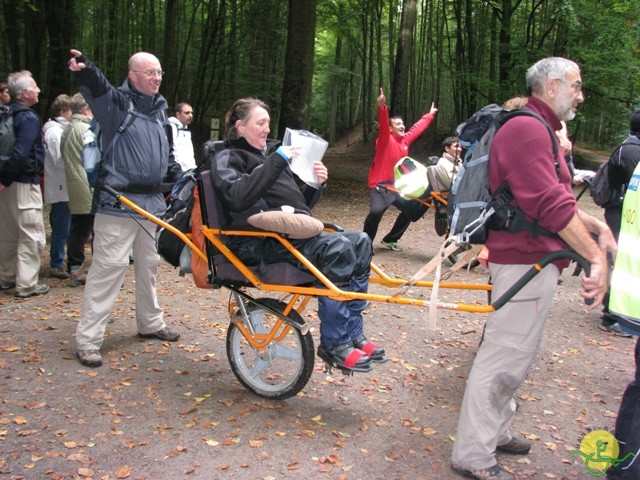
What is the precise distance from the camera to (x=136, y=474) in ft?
10.5

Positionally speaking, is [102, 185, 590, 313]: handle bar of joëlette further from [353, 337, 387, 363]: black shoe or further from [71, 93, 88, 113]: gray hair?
[71, 93, 88, 113]: gray hair

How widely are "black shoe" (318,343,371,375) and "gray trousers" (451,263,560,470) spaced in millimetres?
679

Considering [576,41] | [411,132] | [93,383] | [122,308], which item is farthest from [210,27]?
[93,383]

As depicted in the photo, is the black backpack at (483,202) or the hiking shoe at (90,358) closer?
the black backpack at (483,202)

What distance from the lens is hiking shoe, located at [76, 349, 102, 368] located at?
4.61 m

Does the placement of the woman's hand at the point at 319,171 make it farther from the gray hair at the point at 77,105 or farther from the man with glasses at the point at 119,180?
the gray hair at the point at 77,105

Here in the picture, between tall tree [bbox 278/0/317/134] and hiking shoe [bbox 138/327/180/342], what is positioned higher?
tall tree [bbox 278/0/317/134]

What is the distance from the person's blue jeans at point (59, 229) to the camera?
717cm

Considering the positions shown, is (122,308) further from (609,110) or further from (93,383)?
(609,110)

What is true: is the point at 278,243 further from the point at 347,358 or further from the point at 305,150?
the point at 347,358

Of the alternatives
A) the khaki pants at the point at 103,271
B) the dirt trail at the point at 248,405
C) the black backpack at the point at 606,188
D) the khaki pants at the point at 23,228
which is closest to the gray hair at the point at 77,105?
the khaki pants at the point at 23,228

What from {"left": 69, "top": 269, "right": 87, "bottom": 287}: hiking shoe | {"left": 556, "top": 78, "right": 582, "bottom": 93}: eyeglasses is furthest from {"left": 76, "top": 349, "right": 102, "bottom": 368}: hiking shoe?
{"left": 556, "top": 78, "right": 582, "bottom": 93}: eyeglasses

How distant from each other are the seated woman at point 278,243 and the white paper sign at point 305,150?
0.18ft

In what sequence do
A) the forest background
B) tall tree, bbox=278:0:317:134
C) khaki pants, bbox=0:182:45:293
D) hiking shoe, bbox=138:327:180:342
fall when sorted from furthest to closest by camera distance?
the forest background, tall tree, bbox=278:0:317:134, khaki pants, bbox=0:182:45:293, hiking shoe, bbox=138:327:180:342
